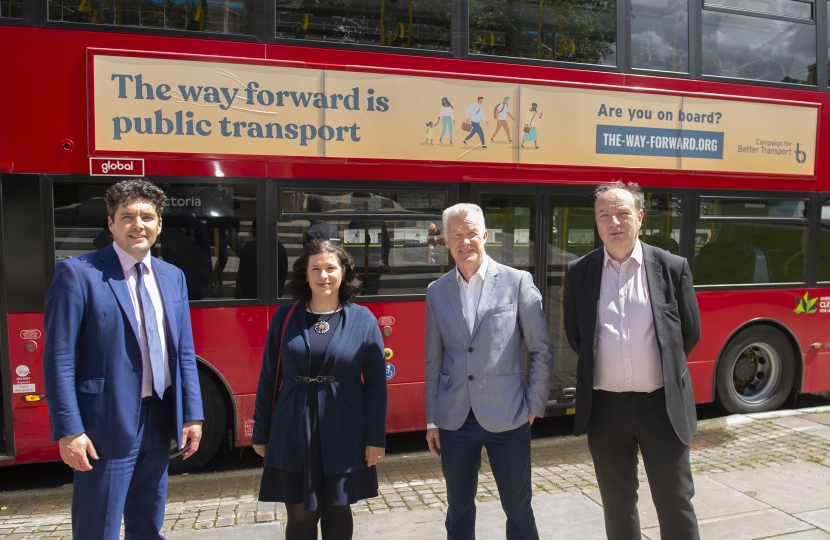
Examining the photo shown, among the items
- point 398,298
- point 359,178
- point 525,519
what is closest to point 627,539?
point 525,519

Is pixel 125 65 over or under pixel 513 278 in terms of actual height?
over

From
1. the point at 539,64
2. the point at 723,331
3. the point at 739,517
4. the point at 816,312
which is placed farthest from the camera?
the point at 816,312

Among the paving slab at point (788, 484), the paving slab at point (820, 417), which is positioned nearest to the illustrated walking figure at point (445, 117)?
the paving slab at point (788, 484)

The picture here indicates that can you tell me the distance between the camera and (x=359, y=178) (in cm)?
515

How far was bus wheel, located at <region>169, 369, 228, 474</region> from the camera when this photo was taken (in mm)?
5018

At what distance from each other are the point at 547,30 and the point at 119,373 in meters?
4.47

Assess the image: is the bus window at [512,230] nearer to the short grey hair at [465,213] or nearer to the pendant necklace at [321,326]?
the short grey hair at [465,213]

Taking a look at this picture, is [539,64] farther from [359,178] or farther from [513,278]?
[513,278]

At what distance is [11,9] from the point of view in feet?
14.5

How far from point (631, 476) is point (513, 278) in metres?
1.13

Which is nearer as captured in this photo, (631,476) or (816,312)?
(631,476)

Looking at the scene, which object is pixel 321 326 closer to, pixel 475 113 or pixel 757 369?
pixel 475 113

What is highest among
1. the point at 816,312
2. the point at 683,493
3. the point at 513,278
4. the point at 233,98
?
the point at 233,98

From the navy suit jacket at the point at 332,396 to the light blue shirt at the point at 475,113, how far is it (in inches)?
113
